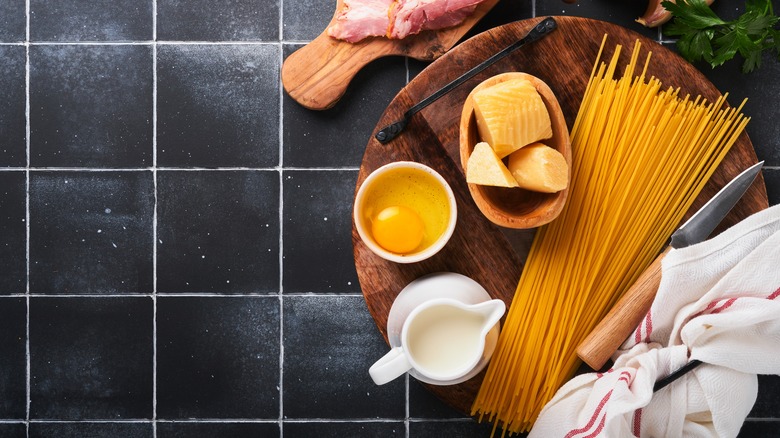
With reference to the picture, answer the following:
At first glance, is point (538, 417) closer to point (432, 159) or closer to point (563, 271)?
point (563, 271)

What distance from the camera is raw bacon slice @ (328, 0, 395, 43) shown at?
1.05 m

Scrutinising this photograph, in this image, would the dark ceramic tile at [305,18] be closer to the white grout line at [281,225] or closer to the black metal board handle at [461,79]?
the white grout line at [281,225]

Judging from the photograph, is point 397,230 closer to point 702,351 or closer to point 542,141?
point 542,141

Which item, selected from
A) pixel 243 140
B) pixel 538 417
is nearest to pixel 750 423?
pixel 538 417

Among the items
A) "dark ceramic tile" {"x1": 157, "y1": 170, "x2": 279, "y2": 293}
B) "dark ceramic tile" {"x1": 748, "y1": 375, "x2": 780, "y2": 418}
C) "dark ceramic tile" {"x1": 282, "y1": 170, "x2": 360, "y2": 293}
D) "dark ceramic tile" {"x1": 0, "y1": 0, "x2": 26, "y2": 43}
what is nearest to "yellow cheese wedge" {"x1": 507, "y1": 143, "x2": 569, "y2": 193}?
"dark ceramic tile" {"x1": 282, "y1": 170, "x2": 360, "y2": 293}

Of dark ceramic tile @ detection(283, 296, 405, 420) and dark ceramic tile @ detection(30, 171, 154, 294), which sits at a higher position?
dark ceramic tile @ detection(30, 171, 154, 294)

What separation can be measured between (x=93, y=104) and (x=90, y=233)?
24 cm

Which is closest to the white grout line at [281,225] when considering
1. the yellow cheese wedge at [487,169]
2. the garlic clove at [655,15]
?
the yellow cheese wedge at [487,169]

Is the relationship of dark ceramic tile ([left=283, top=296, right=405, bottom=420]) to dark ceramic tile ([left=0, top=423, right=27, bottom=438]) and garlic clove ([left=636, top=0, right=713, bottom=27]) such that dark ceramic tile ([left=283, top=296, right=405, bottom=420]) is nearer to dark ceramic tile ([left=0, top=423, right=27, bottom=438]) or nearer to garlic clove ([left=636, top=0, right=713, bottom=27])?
dark ceramic tile ([left=0, top=423, right=27, bottom=438])

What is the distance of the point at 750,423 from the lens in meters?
1.16

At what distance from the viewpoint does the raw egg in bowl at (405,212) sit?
864 mm

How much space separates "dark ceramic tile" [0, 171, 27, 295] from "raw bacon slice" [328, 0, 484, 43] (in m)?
0.66

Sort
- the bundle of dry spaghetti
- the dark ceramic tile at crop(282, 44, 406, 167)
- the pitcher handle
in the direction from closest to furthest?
the pitcher handle → the bundle of dry spaghetti → the dark ceramic tile at crop(282, 44, 406, 167)

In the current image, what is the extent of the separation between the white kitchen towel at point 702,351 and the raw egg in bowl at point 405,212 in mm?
289
